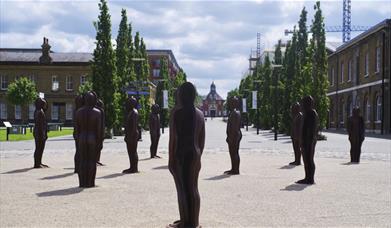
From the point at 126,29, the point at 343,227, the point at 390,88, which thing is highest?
the point at 126,29

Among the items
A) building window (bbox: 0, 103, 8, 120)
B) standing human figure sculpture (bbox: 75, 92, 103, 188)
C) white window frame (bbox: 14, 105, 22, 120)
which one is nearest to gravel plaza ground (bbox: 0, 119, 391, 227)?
standing human figure sculpture (bbox: 75, 92, 103, 188)

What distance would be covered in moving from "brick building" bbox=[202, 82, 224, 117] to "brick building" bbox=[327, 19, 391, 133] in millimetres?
120984

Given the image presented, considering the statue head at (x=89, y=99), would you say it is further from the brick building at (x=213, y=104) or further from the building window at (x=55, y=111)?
the brick building at (x=213, y=104)

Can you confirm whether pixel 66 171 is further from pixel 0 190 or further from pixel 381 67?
pixel 381 67

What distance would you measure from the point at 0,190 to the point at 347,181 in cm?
757

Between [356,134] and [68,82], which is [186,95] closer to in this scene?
[356,134]

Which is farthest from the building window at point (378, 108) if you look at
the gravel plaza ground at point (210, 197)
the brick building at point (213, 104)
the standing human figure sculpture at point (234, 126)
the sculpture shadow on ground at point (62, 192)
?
the brick building at point (213, 104)

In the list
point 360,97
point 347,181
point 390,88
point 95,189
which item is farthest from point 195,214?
point 360,97

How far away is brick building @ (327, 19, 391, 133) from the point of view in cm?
4369

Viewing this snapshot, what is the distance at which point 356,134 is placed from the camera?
17.9 m

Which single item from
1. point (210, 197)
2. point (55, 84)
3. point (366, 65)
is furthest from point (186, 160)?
point (55, 84)

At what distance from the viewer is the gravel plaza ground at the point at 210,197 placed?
765 cm

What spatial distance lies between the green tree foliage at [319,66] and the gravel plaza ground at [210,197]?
16.4m

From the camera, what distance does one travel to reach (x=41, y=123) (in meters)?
15.1
